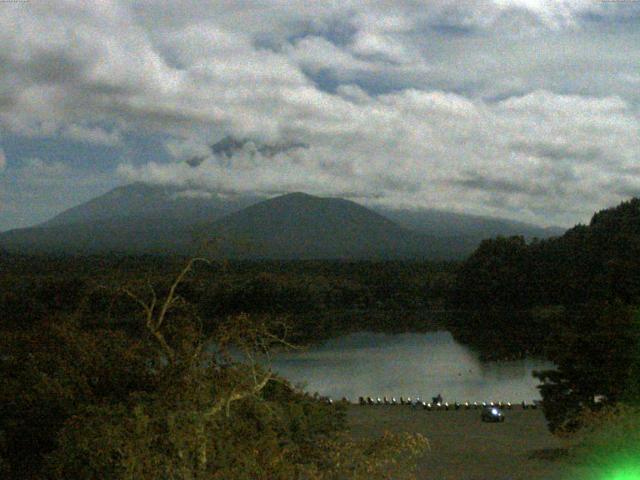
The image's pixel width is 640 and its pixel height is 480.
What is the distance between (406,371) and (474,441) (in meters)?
20.1

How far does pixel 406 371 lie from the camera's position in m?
38.5

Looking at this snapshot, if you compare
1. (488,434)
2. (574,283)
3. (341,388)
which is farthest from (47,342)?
(574,283)

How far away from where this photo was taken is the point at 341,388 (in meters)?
32.9

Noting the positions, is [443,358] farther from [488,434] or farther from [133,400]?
[133,400]

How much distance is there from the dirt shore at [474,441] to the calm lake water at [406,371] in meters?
5.11

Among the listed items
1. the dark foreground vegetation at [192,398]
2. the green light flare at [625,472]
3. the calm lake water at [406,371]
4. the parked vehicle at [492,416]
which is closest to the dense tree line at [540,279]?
the calm lake water at [406,371]

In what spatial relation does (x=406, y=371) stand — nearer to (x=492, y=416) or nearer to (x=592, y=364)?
(x=492, y=416)

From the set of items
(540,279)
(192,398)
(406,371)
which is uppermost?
(192,398)

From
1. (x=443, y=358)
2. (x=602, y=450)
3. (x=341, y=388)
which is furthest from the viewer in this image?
(x=443, y=358)

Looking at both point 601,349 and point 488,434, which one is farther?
point 488,434

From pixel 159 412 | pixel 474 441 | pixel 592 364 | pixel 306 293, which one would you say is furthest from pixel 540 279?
pixel 159 412

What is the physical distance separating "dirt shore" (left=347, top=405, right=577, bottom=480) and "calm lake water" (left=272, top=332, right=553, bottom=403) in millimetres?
5106

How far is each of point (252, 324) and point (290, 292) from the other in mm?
51018

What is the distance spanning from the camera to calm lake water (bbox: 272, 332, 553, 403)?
3253 centimetres
